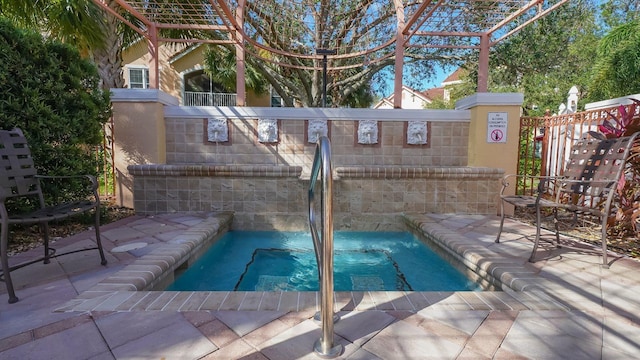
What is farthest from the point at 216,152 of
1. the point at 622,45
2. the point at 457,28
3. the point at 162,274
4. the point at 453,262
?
the point at 622,45

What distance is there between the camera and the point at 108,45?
677 centimetres

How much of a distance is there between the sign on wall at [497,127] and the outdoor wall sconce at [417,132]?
937mm

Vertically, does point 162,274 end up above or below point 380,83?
below

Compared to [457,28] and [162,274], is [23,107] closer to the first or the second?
[162,274]

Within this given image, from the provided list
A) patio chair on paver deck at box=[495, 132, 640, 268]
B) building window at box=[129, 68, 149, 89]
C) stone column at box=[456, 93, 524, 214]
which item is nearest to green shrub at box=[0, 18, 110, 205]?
patio chair on paver deck at box=[495, 132, 640, 268]

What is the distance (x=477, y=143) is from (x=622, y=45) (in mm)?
5540

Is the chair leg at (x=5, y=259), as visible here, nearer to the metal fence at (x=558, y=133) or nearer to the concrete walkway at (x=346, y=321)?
the concrete walkway at (x=346, y=321)

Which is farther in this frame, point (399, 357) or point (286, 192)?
point (286, 192)

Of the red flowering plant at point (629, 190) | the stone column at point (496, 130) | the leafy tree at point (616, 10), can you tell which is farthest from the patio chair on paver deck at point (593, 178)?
the leafy tree at point (616, 10)

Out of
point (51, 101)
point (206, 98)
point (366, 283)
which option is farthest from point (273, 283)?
point (206, 98)

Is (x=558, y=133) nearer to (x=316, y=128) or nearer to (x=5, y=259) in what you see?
(x=316, y=128)

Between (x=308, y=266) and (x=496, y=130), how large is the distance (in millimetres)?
3599

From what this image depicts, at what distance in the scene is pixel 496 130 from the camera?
4.71 meters

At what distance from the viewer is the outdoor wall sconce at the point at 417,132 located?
4926 millimetres
